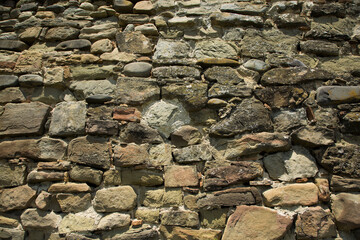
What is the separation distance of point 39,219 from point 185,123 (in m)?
1.12

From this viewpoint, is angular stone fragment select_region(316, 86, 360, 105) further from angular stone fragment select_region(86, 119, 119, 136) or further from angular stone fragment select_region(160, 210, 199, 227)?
angular stone fragment select_region(86, 119, 119, 136)

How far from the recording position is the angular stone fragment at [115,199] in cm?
161

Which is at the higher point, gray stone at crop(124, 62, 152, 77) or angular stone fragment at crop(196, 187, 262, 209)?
gray stone at crop(124, 62, 152, 77)

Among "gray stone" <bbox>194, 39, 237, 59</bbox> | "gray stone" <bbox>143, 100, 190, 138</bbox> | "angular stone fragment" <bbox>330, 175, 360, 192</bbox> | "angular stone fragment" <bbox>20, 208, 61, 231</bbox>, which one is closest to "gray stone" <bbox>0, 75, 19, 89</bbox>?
"angular stone fragment" <bbox>20, 208, 61, 231</bbox>

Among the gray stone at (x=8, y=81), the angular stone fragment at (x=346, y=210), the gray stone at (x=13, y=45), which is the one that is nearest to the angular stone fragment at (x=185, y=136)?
the angular stone fragment at (x=346, y=210)

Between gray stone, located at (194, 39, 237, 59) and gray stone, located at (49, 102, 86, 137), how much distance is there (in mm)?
954

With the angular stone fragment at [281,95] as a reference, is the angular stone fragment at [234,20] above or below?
above

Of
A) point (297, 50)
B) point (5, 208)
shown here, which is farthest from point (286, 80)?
point (5, 208)

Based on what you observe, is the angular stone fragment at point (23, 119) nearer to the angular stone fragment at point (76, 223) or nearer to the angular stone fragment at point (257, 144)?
the angular stone fragment at point (76, 223)

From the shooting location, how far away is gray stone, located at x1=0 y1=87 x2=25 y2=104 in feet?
6.34

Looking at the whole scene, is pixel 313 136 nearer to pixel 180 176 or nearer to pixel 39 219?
pixel 180 176

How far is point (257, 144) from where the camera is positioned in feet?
5.51

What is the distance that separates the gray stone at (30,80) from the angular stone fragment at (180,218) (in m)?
1.35

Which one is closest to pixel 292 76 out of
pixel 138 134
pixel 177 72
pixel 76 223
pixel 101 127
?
pixel 177 72
